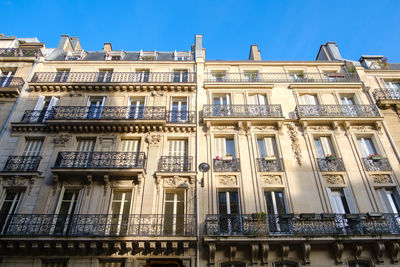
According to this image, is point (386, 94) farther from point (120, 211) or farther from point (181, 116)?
point (120, 211)

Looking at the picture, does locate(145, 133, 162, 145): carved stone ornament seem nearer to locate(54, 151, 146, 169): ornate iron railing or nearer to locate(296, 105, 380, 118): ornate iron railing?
locate(54, 151, 146, 169): ornate iron railing

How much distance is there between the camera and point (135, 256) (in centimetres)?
932

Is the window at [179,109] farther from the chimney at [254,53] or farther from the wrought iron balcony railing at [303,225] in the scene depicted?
the chimney at [254,53]

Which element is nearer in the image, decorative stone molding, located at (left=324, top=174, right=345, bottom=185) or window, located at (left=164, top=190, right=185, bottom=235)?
window, located at (left=164, top=190, right=185, bottom=235)

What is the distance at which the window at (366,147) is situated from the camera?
1236 cm

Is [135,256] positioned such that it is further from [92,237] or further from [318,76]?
[318,76]

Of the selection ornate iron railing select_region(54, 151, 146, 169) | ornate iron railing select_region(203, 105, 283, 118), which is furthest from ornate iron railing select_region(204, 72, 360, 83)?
ornate iron railing select_region(54, 151, 146, 169)

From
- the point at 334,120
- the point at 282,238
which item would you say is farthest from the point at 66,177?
the point at 334,120

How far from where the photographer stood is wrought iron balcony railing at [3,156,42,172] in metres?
11.5

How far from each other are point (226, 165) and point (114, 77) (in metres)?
8.06

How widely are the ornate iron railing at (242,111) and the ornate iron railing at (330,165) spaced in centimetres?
279

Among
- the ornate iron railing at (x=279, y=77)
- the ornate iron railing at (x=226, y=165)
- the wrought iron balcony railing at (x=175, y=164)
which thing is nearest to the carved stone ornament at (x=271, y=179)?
the ornate iron railing at (x=226, y=165)

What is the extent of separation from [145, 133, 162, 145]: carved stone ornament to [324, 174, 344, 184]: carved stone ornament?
725 cm

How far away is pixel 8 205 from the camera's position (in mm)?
10828
